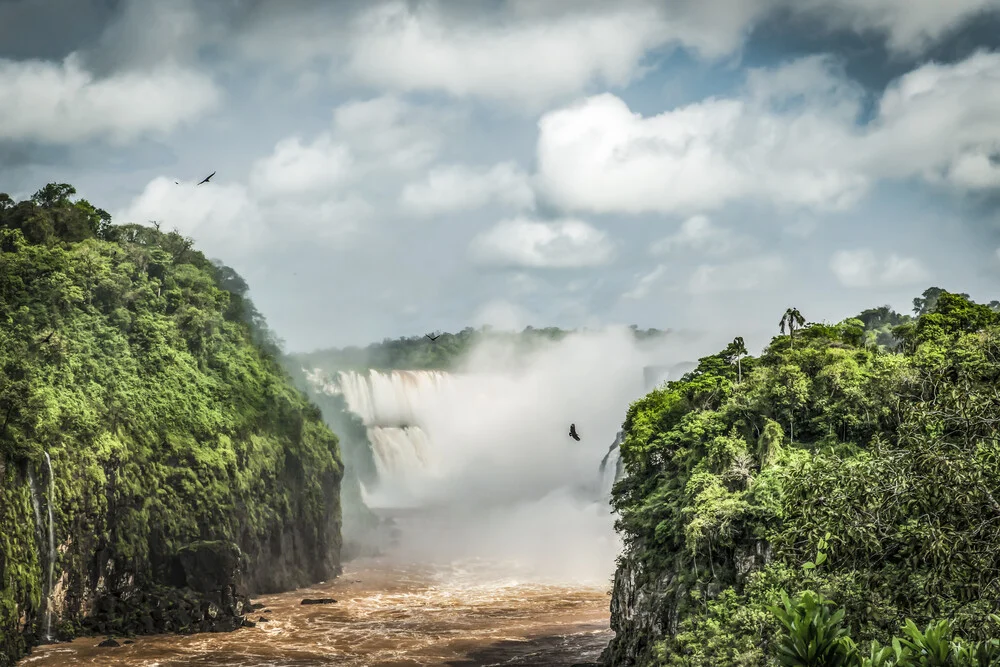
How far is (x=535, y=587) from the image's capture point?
62.9 m

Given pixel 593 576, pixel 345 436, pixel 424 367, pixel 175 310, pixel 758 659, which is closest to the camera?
pixel 758 659

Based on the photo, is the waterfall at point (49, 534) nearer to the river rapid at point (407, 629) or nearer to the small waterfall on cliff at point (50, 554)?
the small waterfall on cliff at point (50, 554)

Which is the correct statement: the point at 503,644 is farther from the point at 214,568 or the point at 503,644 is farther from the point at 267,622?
the point at 214,568

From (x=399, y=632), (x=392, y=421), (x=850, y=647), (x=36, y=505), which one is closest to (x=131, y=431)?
(x=36, y=505)

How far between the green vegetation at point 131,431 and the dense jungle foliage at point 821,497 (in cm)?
2502

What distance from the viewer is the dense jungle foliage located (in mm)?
14445

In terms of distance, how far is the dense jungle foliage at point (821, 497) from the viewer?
14.4 metres

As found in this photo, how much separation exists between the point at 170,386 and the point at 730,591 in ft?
130

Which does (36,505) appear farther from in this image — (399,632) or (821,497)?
(821,497)

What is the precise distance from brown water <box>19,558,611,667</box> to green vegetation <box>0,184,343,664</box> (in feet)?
8.83

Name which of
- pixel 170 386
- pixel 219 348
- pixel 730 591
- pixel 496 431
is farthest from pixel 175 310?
pixel 496 431

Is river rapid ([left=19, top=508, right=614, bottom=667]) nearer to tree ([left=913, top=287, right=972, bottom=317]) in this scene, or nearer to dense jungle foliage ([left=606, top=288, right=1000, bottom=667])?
dense jungle foliage ([left=606, top=288, right=1000, bottom=667])

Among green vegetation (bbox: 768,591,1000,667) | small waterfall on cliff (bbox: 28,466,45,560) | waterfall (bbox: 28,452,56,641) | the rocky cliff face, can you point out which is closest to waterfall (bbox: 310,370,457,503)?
waterfall (bbox: 28,452,56,641)

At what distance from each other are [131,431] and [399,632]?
60.6ft
